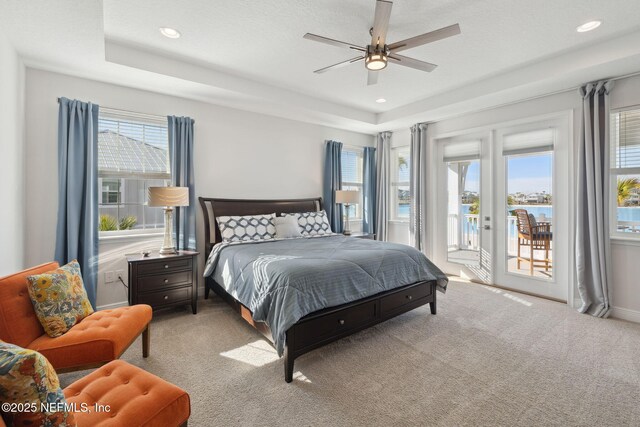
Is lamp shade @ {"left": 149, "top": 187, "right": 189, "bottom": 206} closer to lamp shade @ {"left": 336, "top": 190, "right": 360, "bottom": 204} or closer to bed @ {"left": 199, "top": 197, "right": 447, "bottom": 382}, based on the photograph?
bed @ {"left": 199, "top": 197, "right": 447, "bottom": 382}

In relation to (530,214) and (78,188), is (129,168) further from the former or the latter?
(530,214)

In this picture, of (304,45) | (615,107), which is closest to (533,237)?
(615,107)

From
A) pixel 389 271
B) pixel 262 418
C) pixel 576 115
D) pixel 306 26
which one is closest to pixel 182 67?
pixel 306 26

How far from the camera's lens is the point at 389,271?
2932mm

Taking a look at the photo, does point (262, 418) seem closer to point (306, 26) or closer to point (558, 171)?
point (306, 26)

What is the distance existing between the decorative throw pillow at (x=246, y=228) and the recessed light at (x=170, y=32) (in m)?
2.08

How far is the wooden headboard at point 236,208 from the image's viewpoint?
4028 millimetres

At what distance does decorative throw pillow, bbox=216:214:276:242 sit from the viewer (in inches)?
153

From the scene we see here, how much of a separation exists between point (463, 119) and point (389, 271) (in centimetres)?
326

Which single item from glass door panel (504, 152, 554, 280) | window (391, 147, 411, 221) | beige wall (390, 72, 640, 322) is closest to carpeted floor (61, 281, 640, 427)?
beige wall (390, 72, 640, 322)

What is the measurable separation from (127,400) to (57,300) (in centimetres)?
113

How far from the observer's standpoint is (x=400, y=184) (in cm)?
605

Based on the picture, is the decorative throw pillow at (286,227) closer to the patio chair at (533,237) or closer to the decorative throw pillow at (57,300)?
the decorative throw pillow at (57,300)

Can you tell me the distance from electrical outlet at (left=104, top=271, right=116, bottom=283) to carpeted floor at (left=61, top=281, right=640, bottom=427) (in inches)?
27.6
